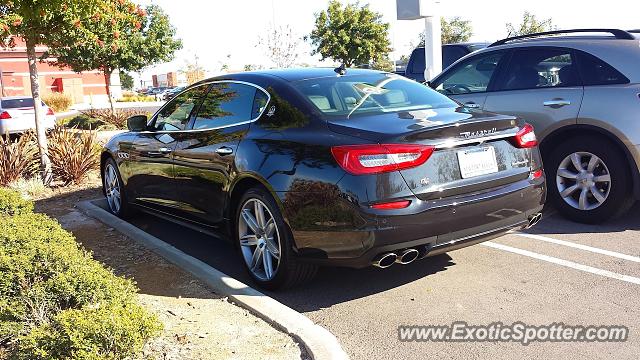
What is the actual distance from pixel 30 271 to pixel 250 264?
64.9 inches

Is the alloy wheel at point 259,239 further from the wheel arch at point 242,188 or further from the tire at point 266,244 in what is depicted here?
the wheel arch at point 242,188

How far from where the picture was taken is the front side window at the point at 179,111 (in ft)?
18.0

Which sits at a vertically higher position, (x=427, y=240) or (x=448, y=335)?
(x=427, y=240)

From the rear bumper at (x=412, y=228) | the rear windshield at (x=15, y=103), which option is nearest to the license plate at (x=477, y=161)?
the rear bumper at (x=412, y=228)

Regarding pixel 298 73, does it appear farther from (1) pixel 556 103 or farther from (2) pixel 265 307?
(1) pixel 556 103

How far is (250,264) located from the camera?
4.55 m

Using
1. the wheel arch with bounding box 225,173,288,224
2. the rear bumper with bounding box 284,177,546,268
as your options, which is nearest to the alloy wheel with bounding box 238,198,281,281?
the wheel arch with bounding box 225,173,288,224

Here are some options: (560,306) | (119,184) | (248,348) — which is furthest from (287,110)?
(119,184)

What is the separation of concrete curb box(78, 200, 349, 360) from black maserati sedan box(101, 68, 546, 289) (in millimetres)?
272

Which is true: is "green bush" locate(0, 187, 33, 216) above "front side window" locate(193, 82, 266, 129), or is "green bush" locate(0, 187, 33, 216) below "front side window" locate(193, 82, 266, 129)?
below

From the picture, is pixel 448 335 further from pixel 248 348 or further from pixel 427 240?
pixel 248 348

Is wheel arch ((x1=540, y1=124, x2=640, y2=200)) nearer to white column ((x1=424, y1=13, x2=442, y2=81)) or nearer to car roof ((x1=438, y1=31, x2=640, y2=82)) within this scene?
car roof ((x1=438, y1=31, x2=640, y2=82))

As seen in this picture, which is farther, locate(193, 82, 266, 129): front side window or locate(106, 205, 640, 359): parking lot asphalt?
locate(193, 82, 266, 129): front side window

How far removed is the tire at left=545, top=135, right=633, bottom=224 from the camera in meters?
5.44
